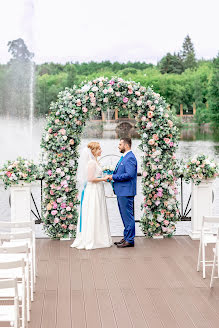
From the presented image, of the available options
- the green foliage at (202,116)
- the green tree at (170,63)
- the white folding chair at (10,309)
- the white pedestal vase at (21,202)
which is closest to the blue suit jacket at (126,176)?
the white pedestal vase at (21,202)

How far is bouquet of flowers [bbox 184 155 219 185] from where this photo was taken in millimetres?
9422

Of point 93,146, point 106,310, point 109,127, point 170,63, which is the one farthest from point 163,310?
point 170,63

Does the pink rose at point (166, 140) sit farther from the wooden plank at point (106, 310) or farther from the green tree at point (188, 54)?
the green tree at point (188, 54)

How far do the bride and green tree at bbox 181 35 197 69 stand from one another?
47159 mm

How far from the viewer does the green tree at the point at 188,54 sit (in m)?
54.9

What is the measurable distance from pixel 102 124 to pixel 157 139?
116 feet

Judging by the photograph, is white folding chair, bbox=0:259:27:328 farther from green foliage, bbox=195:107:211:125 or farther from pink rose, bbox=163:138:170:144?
green foliage, bbox=195:107:211:125

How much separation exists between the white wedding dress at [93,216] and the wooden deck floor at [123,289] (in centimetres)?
20

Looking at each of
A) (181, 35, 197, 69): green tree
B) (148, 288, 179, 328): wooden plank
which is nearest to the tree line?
(181, 35, 197, 69): green tree

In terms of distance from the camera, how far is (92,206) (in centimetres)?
877

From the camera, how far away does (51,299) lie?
20.9 ft

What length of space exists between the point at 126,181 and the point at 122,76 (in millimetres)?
45513

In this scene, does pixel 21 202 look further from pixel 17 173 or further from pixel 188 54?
pixel 188 54

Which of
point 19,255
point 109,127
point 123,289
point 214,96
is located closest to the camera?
point 19,255
